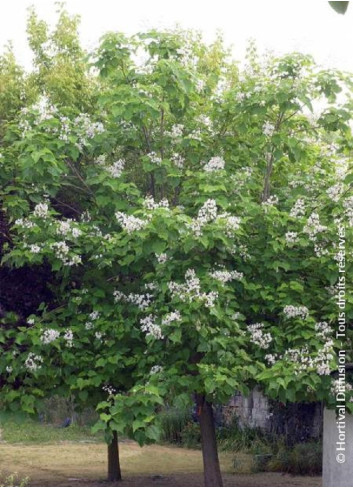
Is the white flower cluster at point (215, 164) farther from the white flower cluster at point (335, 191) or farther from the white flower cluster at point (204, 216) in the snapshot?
the white flower cluster at point (335, 191)

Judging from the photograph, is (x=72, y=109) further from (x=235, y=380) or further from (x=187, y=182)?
(x=235, y=380)

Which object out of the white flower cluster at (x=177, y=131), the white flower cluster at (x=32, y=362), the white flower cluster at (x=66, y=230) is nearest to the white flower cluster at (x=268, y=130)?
the white flower cluster at (x=177, y=131)

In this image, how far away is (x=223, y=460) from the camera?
54.8ft

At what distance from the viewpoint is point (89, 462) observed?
17.1 m

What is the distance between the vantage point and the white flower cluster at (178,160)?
1107 centimetres

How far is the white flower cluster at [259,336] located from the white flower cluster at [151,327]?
114 centimetres

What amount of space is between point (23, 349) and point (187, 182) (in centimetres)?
306

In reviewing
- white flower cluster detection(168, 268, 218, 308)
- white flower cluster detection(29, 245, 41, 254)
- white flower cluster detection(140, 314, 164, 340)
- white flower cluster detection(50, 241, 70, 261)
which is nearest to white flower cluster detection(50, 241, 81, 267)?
white flower cluster detection(50, 241, 70, 261)

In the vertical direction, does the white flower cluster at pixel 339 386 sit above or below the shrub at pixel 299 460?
above

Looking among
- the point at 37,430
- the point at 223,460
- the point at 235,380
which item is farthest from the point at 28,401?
the point at 37,430

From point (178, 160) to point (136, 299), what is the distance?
2069 mm

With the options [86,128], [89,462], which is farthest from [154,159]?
[89,462]

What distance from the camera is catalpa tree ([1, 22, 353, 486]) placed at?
30.7ft

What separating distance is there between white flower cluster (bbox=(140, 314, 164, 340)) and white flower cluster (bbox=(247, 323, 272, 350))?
1137 mm
